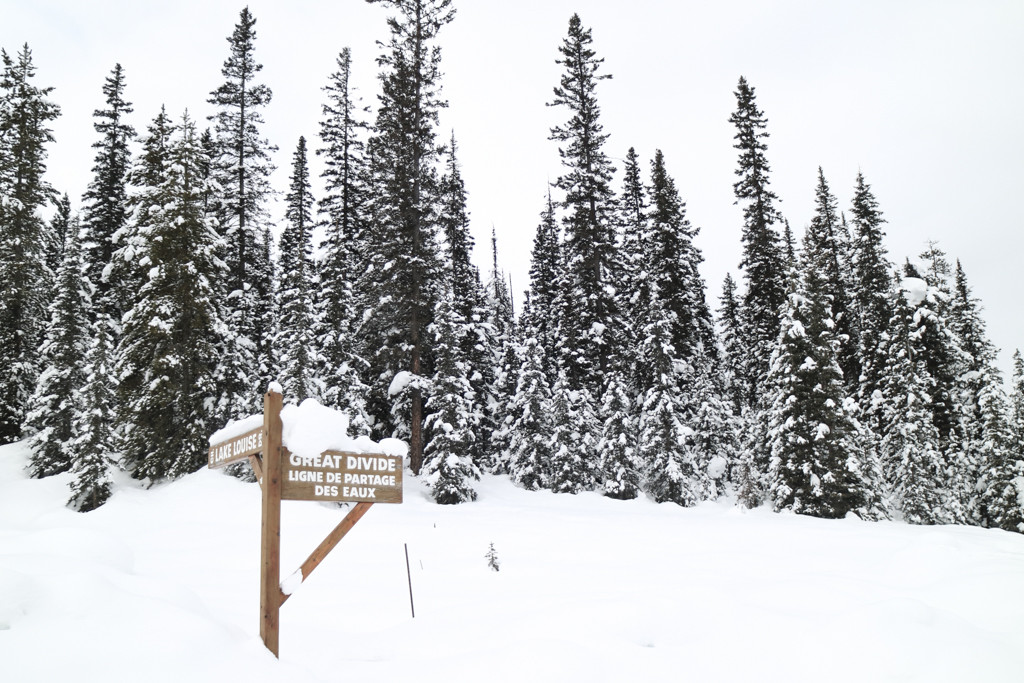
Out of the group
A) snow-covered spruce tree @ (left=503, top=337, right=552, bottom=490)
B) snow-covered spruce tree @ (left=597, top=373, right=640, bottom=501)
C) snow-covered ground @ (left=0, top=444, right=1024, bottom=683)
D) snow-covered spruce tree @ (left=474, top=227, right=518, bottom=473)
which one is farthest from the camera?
snow-covered spruce tree @ (left=474, top=227, right=518, bottom=473)

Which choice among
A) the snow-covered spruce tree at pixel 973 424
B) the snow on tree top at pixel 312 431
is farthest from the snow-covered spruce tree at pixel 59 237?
the snow-covered spruce tree at pixel 973 424

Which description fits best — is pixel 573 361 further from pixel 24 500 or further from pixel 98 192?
pixel 98 192

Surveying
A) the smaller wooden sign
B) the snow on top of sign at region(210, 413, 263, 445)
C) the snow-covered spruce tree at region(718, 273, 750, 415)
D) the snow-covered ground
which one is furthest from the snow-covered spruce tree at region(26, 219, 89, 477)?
the snow-covered spruce tree at region(718, 273, 750, 415)

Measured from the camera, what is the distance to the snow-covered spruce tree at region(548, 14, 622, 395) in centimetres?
2620

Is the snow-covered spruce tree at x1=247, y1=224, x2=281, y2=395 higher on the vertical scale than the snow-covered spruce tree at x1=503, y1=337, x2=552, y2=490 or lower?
higher

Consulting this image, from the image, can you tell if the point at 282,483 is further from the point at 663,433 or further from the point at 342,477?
the point at 663,433

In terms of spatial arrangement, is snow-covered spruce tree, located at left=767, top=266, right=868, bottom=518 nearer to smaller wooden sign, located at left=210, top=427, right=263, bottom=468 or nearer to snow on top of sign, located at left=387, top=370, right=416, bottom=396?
snow on top of sign, located at left=387, top=370, right=416, bottom=396

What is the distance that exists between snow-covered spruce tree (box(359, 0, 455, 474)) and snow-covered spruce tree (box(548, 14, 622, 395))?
22.4 ft

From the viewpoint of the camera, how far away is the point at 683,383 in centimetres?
2798

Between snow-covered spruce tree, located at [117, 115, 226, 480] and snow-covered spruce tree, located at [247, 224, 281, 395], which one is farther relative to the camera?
snow-covered spruce tree, located at [247, 224, 281, 395]

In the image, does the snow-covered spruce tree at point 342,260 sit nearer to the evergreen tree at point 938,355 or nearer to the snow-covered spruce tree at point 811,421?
the snow-covered spruce tree at point 811,421

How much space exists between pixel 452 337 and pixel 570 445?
645 centimetres

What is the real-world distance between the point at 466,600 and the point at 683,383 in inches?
836

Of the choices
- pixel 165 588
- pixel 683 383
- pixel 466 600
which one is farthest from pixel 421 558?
pixel 683 383
